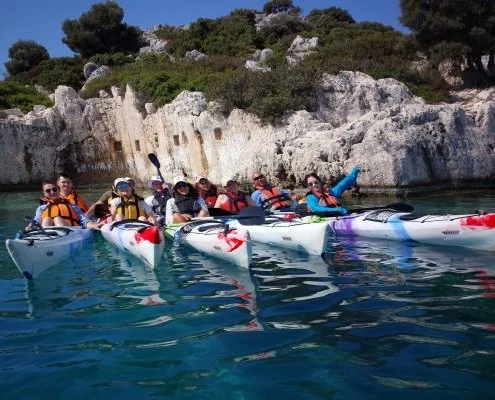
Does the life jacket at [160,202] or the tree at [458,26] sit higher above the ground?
the tree at [458,26]

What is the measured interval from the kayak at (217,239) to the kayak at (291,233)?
772 millimetres

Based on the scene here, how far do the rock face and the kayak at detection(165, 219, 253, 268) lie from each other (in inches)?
305

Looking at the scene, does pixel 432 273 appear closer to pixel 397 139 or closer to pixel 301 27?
pixel 397 139

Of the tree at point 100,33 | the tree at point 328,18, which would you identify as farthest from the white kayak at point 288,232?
the tree at point 100,33

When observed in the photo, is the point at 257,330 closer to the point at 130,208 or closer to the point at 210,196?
the point at 130,208

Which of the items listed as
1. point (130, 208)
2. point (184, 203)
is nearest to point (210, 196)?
point (184, 203)

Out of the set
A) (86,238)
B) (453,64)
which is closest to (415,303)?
(86,238)

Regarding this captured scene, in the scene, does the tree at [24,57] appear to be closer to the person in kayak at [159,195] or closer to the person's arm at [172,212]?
the person in kayak at [159,195]

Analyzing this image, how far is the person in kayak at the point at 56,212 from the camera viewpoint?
8.09m

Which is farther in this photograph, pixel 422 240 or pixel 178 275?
pixel 422 240

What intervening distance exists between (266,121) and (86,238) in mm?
10718

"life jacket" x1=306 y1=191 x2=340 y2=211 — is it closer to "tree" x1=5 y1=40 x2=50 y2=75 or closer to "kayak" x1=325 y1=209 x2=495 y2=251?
"kayak" x1=325 y1=209 x2=495 y2=251

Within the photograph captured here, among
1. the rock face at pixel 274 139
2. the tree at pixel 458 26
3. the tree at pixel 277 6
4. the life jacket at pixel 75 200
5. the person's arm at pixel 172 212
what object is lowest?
the person's arm at pixel 172 212

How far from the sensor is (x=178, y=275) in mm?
6016
